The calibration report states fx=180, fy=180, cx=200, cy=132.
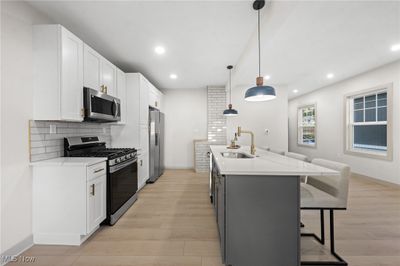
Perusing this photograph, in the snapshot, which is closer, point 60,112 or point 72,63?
point 60,112

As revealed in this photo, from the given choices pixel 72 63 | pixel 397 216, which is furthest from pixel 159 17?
pixel 397 216

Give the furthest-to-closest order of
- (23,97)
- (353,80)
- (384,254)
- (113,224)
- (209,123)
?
(209,123)
(353,80)
(113,224)
(23,97)
(384,254)

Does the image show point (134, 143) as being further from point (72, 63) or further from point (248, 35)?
point (248, 35)

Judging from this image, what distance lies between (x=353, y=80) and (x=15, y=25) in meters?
6.67

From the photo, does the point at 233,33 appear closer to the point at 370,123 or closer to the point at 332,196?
the point at 332,196

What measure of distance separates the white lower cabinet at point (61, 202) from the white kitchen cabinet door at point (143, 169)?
1.67 m

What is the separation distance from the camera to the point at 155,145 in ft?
14.9

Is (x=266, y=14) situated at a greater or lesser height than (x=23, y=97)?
greater

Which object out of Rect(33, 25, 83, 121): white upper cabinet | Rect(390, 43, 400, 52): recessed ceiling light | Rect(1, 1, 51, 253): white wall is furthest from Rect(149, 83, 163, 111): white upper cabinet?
Rect(390, 43, 400, 52): recessed ceiling light

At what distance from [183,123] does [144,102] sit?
2129 mm

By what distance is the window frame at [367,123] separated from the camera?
152 inches

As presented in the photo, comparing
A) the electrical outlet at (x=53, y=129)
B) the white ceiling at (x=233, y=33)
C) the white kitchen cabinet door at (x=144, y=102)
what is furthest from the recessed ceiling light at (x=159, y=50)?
the electrical outlet at (x=53, y=129)

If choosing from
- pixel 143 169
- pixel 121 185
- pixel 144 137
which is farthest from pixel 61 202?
pixel 144 137

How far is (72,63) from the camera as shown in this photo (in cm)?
Result: 216
